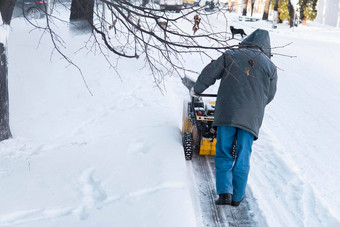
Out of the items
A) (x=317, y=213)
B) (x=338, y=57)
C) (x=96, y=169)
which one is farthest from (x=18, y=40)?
(x=338, y=57)

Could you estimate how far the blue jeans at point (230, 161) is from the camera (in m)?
4.26

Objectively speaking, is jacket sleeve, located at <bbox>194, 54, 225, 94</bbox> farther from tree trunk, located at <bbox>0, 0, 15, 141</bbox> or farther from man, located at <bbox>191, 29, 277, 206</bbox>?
tree trunk, located at <bbox>0, 0, 15, 141</bbox>

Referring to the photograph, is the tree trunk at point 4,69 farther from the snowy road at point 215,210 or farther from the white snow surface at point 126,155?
the snowy road at point 215,210

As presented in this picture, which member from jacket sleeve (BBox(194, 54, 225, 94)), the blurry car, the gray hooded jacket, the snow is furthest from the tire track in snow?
the snow

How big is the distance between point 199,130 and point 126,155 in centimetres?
106

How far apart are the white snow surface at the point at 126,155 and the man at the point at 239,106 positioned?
1.40 ft

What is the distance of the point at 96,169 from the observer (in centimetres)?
504

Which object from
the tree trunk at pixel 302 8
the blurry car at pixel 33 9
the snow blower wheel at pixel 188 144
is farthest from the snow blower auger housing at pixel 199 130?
the tree trunk at pixel 302 8

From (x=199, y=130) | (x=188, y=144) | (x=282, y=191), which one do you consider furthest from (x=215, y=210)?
(x=199, y=130)

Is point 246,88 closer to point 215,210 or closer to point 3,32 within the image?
point 215,210

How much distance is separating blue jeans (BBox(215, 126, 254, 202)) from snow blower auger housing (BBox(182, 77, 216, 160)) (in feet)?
2.94

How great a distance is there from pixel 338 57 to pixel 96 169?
13.1m

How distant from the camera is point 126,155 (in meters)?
5.43

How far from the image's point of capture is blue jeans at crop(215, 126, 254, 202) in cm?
426
